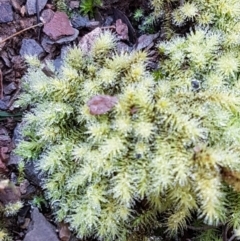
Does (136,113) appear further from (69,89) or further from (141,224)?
(141,224)

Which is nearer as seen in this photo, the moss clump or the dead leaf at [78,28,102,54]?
the moss clump

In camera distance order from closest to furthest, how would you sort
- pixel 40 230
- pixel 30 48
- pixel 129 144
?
pixel 129 144, pixel 40 230, pixel 30 48

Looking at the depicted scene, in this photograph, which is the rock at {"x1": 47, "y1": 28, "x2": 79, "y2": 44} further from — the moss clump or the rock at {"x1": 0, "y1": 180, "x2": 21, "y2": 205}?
the rock at {"x1": 0, "y1": 180, "x2": 21, "y2": 205}

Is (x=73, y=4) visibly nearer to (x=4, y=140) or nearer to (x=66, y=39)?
(x=66, y=39)

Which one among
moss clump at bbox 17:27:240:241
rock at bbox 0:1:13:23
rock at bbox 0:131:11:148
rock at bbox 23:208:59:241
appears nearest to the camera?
moss clump at bbox 17:27:240:241

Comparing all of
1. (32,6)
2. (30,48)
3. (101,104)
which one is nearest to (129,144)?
(101,104)

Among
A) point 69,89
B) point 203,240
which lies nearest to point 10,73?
point 69,89

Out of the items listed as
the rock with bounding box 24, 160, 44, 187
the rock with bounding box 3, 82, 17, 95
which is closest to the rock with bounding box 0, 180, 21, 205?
the rock with bounding box 24, 160, 44, 187
